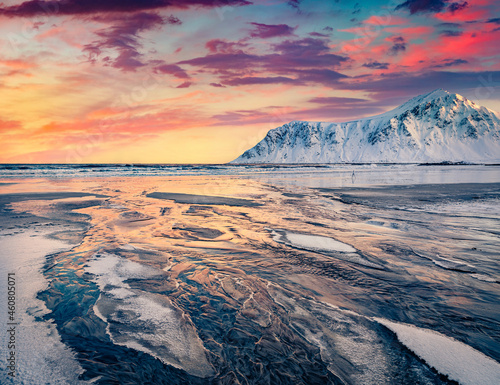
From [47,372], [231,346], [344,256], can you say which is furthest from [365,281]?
[47,372]

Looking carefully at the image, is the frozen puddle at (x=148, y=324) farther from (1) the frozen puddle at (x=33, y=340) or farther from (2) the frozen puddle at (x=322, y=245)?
(2) the frozen puddle at (x=322, y=245)

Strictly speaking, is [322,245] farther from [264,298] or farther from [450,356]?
[450,356]

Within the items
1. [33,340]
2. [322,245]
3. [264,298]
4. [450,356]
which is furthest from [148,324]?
[322,245]

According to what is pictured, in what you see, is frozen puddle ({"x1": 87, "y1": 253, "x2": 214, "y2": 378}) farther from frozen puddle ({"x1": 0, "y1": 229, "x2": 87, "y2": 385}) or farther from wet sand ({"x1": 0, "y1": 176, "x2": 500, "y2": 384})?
frozen puddle ({"x1": 0, "y1": 229, "x2": 87, "y2": 385})

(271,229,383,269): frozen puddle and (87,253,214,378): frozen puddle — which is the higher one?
(271,229,383,269): frozen puddle

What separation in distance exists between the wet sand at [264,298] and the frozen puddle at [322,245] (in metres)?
0.05

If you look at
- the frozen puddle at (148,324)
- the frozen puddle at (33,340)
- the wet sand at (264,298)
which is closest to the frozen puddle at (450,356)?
the wet sand at (264,298)

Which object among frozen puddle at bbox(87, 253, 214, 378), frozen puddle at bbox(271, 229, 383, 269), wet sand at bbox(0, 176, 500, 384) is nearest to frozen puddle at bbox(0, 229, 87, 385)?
wet sand at bbox(0, 176, 500, 384)

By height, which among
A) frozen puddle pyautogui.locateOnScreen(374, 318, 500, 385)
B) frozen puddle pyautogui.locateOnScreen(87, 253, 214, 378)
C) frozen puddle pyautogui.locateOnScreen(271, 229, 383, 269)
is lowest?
frozen puddle pyautogui.locateOnScreen(374, 318, 500, 385)

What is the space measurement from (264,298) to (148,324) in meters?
1.64

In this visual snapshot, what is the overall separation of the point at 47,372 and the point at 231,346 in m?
1.75

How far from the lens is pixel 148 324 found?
3482 mm

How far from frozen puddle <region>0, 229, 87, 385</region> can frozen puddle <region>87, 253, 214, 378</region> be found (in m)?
0.53

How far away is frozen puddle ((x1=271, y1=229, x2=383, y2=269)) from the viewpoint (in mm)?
5938
